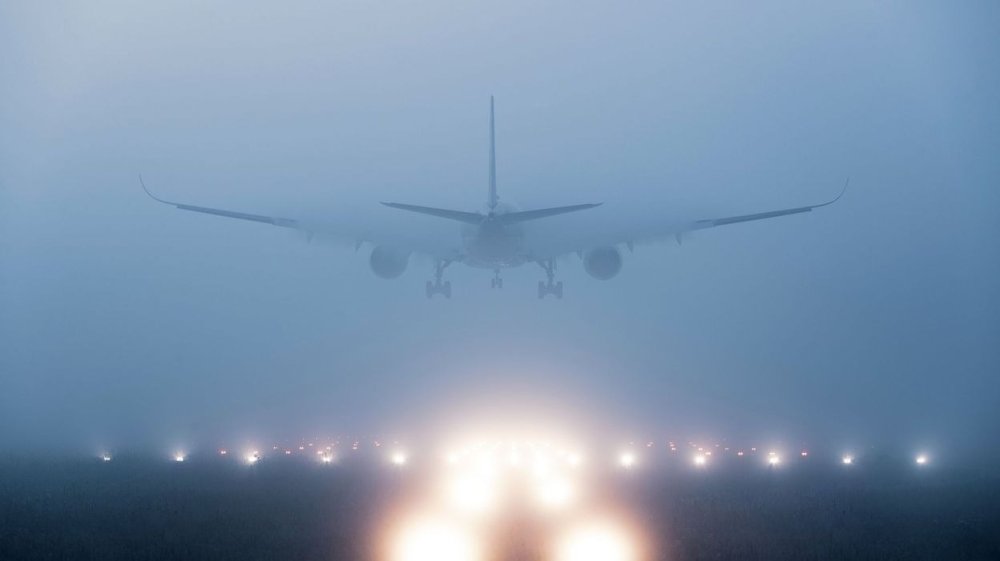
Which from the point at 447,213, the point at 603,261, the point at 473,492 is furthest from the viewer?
the point at 603,261

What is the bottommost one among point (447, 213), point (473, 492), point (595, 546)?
point (595, 546)

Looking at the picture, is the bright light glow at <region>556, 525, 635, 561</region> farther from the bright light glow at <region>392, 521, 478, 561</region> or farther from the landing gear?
the landing gear

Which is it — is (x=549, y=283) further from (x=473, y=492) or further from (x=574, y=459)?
(x=473, y=492)

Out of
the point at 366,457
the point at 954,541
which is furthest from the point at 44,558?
the point at 366,457

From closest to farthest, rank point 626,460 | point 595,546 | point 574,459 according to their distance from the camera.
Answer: point 595,546, point 574,459, point 626,460

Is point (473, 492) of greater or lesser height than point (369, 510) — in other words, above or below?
above

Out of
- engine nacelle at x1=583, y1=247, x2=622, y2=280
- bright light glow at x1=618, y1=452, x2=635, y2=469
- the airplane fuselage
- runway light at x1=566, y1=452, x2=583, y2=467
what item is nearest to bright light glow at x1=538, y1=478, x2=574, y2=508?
runway light at x1=566, y1=452, x2=583, y2=467

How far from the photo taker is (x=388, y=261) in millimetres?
48688

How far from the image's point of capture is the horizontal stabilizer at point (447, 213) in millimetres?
36850

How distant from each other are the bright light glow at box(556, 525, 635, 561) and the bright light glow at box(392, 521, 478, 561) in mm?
2167

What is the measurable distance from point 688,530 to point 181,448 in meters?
40.9

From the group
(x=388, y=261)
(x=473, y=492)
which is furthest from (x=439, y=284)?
(x=473, y=492)

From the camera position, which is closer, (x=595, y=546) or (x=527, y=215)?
(x=595, y=546)

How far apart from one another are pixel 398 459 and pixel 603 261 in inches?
576
